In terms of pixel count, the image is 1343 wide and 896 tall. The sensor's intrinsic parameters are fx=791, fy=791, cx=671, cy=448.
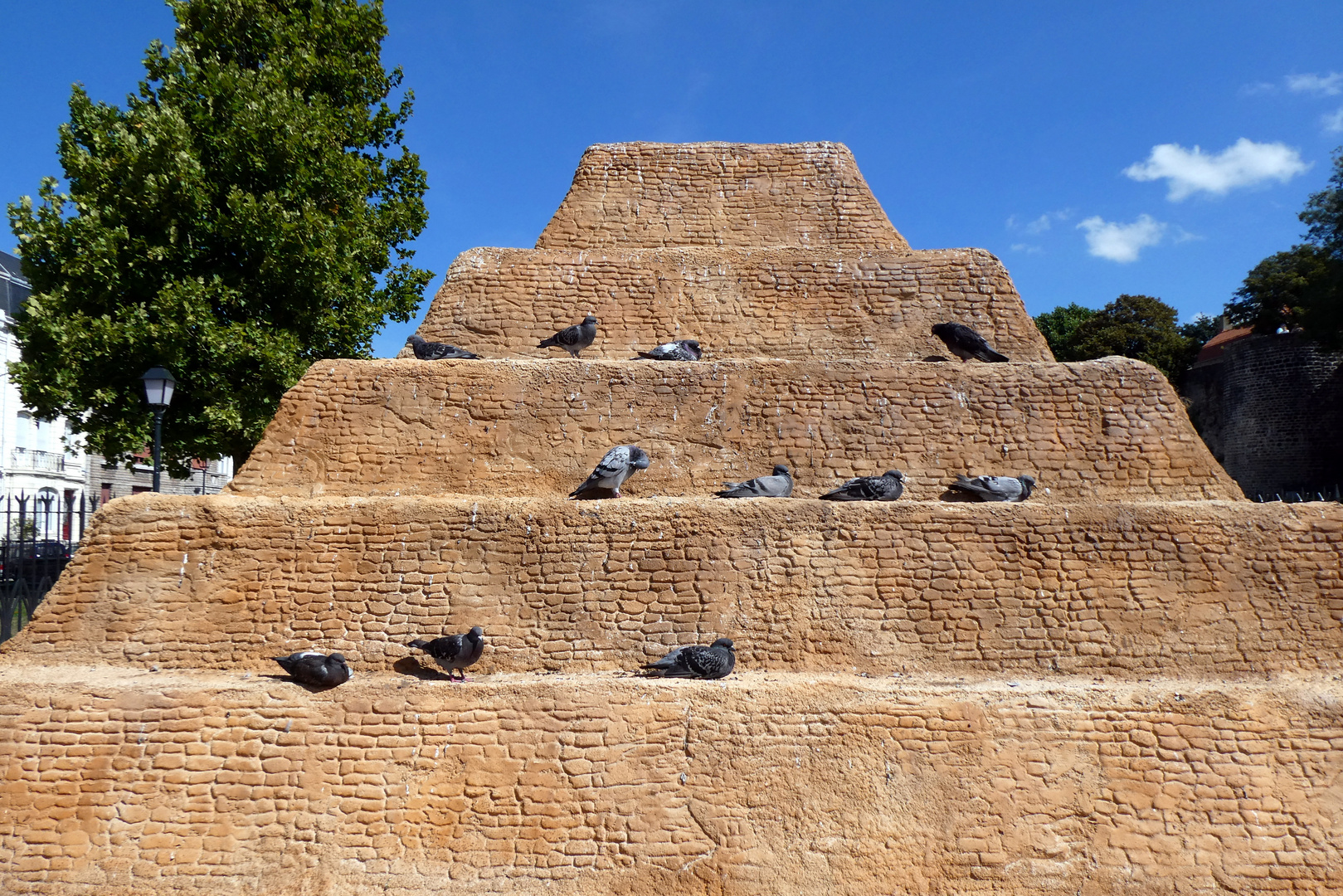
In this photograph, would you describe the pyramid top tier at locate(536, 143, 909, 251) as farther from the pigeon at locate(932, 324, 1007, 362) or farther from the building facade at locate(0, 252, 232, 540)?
the building facade at locate(0, 252, 232, 540)

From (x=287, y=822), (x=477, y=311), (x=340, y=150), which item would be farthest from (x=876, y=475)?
(x=340, y=150)

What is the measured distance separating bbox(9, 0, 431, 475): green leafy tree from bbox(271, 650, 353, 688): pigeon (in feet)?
22.6

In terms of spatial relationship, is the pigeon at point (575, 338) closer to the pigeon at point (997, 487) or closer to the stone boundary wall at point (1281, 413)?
the pigeon at point (997, 487)

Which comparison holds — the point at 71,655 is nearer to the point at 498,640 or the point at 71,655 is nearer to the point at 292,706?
the point at 292,706

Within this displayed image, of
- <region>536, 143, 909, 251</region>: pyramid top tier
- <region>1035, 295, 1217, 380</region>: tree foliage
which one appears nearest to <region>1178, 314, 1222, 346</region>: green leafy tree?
<region>1035, 295, 1217, 380</region>: tree foliage

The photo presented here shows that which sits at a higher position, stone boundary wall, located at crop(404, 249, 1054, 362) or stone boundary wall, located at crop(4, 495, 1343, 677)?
stone boundary wall, located at crop(404, 249, 1054, 362)

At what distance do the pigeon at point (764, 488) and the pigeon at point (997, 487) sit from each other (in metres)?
1.58

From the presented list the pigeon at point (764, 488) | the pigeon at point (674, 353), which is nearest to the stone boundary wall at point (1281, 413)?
the pigeon at point (674, 353)

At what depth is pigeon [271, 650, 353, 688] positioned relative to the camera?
5738 mm

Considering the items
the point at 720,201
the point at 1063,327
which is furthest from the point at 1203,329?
the point at 720,201

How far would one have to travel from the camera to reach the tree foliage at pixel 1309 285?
2670 centimetres

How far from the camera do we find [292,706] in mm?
5684

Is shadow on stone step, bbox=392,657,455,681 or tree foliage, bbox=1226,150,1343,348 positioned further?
tree foliage, bbox=1226,150,1343,348

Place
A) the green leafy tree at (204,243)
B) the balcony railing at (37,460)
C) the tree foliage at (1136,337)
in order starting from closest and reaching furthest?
1. the green leafy tree at (204,243)
2. the balcony railing at (37,460)
3. the tree foliage at (1136,337)
